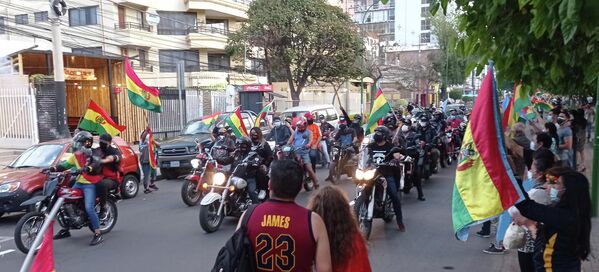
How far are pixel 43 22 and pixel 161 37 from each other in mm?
8168

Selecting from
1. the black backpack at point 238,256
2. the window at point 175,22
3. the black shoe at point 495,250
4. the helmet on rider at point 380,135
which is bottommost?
the black shoe at point 495,250

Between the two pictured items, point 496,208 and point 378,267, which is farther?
point 378,267

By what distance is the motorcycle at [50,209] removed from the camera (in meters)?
6.84

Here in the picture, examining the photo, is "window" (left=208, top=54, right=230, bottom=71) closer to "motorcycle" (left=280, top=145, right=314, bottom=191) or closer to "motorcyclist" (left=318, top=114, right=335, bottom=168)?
"motorcyclist" (left=318, top=114, right=335, bottom=168)

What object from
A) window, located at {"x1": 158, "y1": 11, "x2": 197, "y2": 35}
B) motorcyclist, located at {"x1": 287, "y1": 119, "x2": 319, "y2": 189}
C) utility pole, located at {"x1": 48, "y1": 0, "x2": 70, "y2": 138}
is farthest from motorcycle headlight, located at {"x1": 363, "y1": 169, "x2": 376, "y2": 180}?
window, located at {"x1": 158, "y1": 11, "x2": 197, "y2": 35}

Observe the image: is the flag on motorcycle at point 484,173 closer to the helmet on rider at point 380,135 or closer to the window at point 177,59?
the helmet on rider at point 380,135

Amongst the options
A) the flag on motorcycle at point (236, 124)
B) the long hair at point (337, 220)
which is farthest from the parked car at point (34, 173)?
the long hair at point (337, 220)

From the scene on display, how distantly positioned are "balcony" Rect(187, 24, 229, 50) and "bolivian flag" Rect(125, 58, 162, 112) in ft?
75.5

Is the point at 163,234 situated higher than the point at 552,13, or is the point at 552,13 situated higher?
the point at 552,13

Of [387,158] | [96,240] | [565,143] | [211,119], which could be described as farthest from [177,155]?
[565,143]

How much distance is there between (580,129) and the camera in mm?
12320

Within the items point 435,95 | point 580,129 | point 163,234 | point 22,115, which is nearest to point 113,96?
point 22,115

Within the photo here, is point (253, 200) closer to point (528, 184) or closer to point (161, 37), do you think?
point (528, 184)

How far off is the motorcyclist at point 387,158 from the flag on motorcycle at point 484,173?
13.0 ft
